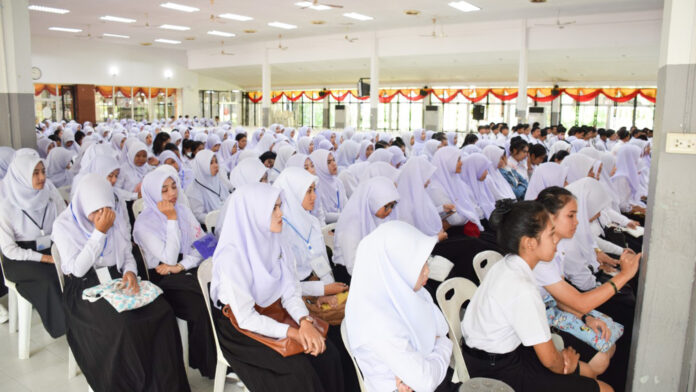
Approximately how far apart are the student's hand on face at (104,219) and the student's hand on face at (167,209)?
37 cm

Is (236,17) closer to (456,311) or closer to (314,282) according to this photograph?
(314,282)

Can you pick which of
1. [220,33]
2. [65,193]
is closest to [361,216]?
[65,193]

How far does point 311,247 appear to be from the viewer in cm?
325

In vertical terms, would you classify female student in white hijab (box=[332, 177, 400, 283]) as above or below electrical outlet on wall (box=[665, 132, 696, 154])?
below

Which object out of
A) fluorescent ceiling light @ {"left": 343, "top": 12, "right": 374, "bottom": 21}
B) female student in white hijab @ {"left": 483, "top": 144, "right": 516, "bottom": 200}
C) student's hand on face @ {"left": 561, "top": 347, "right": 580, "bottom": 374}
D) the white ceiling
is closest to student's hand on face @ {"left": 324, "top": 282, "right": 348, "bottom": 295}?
student's hand on face @ {"left": 561, "top": 347, "right": 580, "bottom": 374}

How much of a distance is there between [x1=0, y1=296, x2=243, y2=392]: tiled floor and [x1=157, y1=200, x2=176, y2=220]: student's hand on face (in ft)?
3.16

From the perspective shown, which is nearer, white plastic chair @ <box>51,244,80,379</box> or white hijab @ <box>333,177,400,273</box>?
white plastic chair @ <box>51,244,80,379</box>

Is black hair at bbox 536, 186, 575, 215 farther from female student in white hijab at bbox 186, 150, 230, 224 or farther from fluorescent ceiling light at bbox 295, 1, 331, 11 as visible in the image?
fluorescent ceiling light at bbox 295, 1, 331, 11

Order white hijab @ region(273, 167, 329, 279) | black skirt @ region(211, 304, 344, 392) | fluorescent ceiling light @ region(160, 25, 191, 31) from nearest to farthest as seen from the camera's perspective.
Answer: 1. black skirt @ region(211, 304, 344, 392)
2. white hijab @ region(273, 167, 329, 279)
3. fluorescent ceiling light @ region(160, 25, 191, 31)

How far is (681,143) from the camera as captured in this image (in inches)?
85.4

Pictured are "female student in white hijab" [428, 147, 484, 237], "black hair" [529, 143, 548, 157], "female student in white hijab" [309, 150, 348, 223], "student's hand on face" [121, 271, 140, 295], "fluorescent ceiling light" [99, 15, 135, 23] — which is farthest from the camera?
"fluorescent ceiling light" [99, 15, 135, 23]

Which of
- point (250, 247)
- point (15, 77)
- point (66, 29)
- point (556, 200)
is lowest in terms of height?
point (250, 247)

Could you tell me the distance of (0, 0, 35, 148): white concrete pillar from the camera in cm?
500

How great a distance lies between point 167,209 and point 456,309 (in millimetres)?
1932
